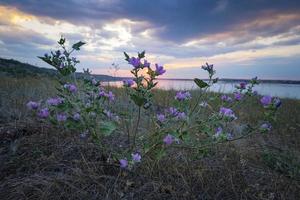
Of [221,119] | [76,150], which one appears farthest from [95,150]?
[221,119]

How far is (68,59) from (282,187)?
2189 millimetres

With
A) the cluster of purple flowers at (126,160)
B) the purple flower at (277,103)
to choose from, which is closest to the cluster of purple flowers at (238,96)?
the purple flower at (277,103)

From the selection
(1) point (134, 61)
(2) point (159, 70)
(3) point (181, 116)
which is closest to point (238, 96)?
(3) point (181, 116)

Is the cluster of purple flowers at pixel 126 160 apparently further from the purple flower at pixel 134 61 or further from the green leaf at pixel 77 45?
the green leaf at pixel 77 45

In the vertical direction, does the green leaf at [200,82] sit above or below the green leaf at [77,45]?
below

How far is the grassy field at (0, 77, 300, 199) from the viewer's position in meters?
2.08

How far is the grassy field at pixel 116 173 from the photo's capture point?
81.7 inches

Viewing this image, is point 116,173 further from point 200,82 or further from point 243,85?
point 243,85

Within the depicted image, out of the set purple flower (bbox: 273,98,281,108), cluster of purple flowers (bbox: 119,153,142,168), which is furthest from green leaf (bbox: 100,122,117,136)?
purple flower (bbox: 273,98,281,108)

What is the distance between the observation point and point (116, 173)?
92.4 inches

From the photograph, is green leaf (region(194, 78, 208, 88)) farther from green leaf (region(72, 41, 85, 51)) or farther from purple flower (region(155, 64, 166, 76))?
green leaf (region(72, 41, 85, 51))

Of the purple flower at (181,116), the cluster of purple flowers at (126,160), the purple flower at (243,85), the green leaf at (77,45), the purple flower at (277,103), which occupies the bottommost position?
the cluster of purple flowers at (126,160)

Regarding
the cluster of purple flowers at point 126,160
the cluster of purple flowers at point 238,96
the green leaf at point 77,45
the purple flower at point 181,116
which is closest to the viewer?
the cluster of purple flowers at point 126,160

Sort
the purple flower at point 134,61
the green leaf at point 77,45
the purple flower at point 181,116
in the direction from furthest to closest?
1. the purple flower at point 181,116
2. the green leaf at point 77,45
3. the purple flower at point 134,61
